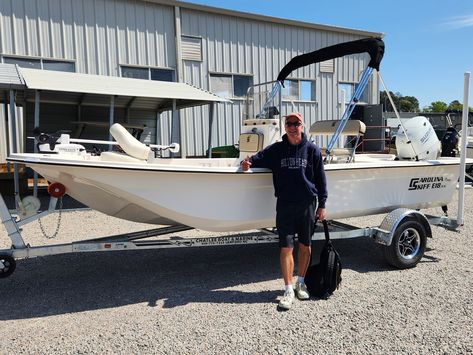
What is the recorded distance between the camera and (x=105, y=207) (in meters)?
4.09

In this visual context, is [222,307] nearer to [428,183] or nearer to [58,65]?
[428,183]

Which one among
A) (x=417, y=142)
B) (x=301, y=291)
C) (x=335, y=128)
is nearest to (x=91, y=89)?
(x=335, y=128)

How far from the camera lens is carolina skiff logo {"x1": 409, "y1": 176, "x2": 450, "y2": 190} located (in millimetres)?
5004

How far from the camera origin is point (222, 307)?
3.61 meters

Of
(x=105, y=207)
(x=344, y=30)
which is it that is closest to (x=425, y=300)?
(x=105, y=207)

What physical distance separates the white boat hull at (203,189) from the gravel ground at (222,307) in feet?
2.16

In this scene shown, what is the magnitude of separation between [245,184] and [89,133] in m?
9.10

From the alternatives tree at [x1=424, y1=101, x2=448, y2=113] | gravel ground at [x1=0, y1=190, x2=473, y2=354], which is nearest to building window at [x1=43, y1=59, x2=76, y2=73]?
gravel ground at [x1=0, y1=190, x2=473, y2=354]

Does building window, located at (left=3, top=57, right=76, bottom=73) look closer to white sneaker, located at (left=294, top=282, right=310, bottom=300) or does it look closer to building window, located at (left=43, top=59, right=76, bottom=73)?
building window, located at (left=43, top=59, right=76, bottom=73)

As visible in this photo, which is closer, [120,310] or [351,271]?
[120,310]

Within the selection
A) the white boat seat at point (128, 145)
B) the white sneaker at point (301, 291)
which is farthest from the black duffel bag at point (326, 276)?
the white boat seat at point (128, 145)

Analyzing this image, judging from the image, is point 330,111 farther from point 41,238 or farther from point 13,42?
point 41,238

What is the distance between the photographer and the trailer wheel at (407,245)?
4.49 meters

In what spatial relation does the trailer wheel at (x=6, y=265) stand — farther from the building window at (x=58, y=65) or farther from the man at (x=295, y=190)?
the building window at (x=58, y=65)
